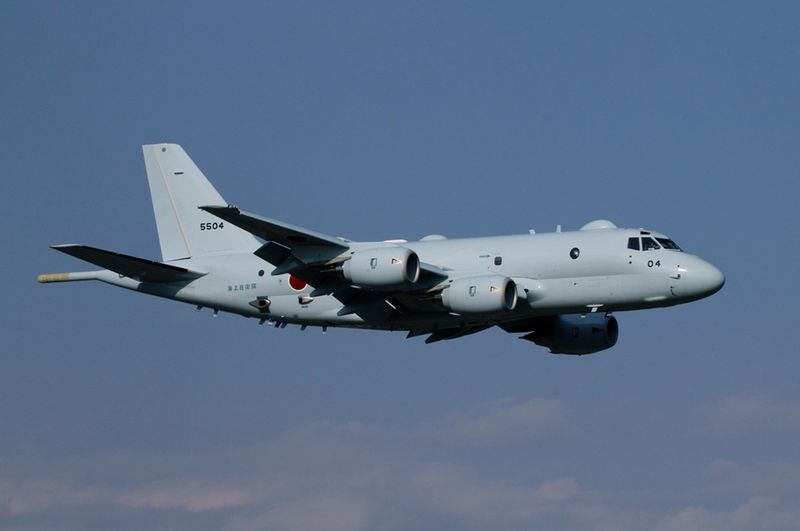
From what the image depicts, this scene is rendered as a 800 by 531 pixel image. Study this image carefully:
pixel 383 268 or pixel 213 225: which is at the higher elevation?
pixel 213 225

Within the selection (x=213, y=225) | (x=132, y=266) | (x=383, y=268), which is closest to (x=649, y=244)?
(x=383, y=268)

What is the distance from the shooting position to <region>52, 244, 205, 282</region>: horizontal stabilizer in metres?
58.8

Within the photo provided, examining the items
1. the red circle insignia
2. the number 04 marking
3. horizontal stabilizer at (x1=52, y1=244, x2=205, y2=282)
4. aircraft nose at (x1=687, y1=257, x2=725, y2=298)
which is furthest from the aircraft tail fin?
aircraft nose at (x1=687, y1=257, x2=725, y2=298)

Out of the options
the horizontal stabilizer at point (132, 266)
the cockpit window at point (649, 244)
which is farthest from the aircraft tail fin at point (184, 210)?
the cockpit window at point (649, 244)

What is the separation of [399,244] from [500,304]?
711cm

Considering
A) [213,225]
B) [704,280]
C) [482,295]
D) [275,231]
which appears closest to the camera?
[275,231]

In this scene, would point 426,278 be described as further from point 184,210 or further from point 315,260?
point 184,210

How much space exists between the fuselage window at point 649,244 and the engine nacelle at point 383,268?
9.33m

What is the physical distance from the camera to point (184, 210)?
6700 cm

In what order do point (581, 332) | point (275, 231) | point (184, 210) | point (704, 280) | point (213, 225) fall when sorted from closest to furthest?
point (275, 231) < point (704, 280) < point (581, 332) < point (213, 225) < point (184, 210)

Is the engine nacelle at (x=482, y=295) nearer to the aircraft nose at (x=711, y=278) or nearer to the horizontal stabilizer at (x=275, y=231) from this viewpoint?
the horizontal stabilizer at (x=275, y=231)

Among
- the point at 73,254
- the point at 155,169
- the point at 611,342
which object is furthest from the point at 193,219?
the point at 611,342

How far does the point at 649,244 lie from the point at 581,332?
315 inches

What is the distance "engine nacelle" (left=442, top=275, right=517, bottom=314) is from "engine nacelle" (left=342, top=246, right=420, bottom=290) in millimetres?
2119
